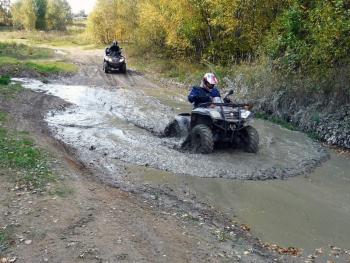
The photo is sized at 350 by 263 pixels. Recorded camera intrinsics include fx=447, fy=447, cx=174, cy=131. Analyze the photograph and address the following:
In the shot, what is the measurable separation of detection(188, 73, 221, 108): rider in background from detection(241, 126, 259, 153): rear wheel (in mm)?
1127

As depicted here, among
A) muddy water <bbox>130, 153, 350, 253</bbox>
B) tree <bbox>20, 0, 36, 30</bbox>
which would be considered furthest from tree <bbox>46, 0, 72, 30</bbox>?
muddy water <bbox>130, 153, 350, 253</bbox>

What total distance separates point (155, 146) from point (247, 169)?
2471 millimetres

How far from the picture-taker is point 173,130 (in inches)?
459

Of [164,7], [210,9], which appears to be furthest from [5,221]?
[164,7]

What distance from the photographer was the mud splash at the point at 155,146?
31.0ft

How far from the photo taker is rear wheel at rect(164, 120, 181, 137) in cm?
1134

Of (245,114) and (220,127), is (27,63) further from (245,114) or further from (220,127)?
(245,114)

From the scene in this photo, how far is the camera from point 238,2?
20812 millimetres

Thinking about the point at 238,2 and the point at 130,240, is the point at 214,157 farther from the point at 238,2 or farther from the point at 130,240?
the point at 238,2

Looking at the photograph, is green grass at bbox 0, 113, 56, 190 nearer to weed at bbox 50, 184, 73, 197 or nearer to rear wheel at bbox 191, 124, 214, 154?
weed at bbox 50, 184, 73, 197

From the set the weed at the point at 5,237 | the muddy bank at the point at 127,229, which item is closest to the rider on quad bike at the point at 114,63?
the muddy bank at the point at 127,229

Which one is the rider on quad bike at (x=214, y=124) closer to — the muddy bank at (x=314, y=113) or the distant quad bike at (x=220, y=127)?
the distant quad bike at (x=220, y=127)

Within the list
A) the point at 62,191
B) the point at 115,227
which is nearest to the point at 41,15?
the point at 62,191

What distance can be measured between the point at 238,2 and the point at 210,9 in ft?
8.31
